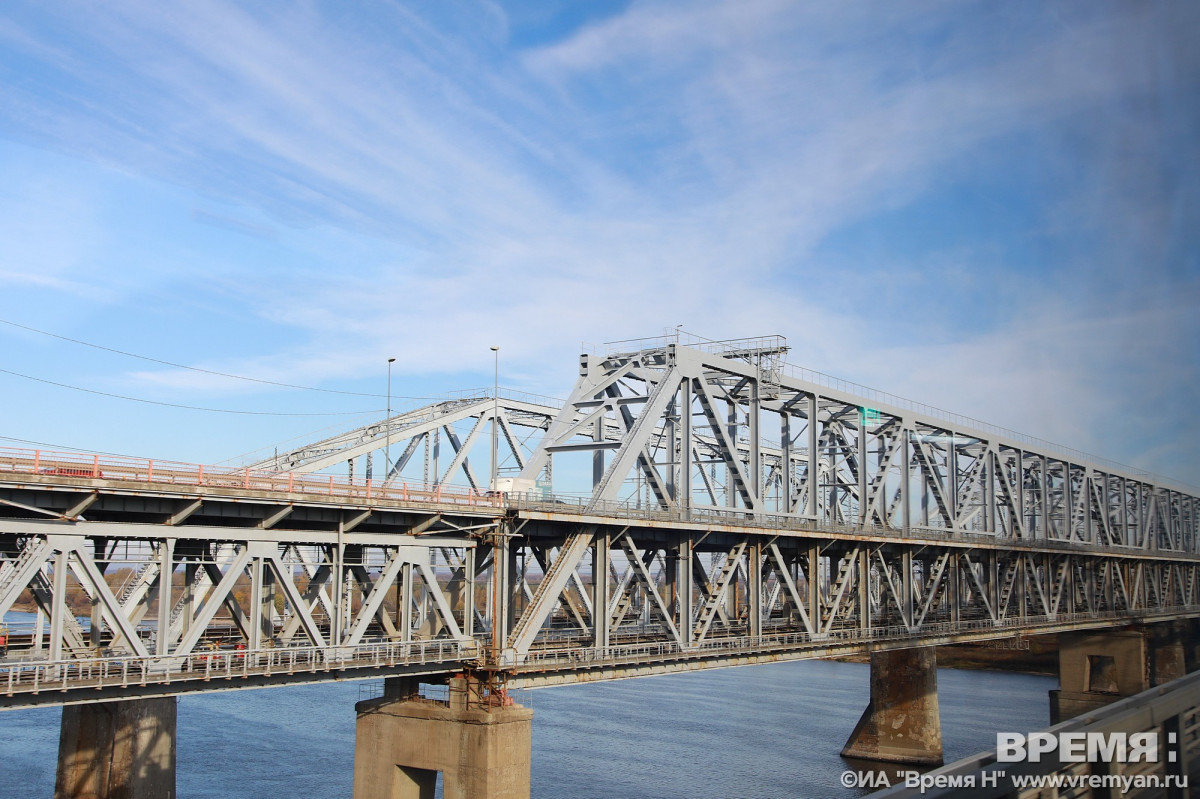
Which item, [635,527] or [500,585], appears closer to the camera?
[500,585]

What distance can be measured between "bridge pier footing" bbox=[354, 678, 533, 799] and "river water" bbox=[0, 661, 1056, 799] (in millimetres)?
17876

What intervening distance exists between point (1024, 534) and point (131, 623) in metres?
80.9

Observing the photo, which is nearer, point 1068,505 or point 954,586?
point 954,586

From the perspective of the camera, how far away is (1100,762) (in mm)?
14266

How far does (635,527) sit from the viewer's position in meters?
45.0

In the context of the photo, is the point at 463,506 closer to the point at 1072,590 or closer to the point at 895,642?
the point at 895,642

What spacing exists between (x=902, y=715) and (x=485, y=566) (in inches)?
1556

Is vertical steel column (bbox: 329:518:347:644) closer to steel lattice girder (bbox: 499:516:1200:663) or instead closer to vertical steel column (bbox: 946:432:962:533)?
steel lattice girder (bbox: 499:516:1200:663)

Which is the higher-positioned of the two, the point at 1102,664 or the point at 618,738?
the point at 1102,664

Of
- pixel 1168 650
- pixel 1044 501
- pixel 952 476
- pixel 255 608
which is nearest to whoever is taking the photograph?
pixel 255 608

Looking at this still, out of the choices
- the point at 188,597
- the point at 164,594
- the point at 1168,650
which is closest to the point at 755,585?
the point at 188,597

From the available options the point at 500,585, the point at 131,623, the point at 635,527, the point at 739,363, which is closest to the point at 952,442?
the point at 739,363

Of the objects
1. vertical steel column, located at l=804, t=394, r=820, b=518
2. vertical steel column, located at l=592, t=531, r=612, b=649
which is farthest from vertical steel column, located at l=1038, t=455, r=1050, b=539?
vertical steel column, located at l=592, t=531, r=612, b=649

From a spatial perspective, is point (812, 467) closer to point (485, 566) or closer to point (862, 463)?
point (862, 463)
